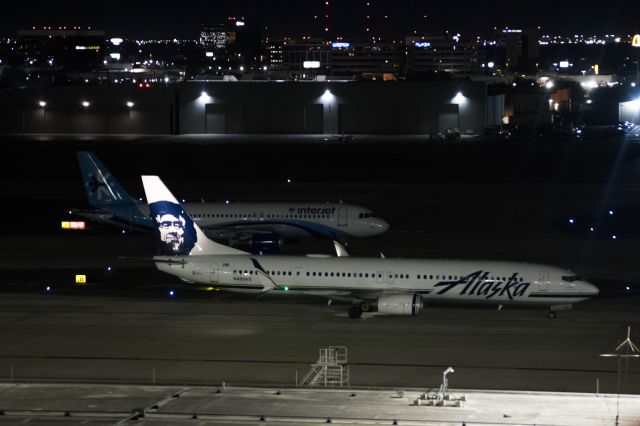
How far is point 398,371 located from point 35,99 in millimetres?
148295

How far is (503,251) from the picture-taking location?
68.9 m

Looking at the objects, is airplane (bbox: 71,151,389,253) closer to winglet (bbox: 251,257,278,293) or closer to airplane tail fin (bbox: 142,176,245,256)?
airplane tail fin (bbox: 142,176,245,256)

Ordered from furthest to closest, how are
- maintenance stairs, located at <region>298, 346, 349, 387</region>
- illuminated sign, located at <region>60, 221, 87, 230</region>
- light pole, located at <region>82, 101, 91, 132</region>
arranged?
light pole, located at <region>82, 101, 91, 132</region>, illuminated sign, located at <region>60, 221, 87, 230</region>, maintenance stairs, located at <region>298, 346, 349, 387</region>

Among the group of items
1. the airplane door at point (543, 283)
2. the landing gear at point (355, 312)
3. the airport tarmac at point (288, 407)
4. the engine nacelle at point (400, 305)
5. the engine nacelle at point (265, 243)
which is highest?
the engine nacelle at point (265, 243)

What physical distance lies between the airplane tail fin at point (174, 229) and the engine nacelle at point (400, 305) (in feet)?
25.8

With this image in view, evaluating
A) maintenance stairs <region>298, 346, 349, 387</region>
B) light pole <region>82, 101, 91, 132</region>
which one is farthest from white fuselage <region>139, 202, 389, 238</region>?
light pole <region>82, 101, 91, 132</region>

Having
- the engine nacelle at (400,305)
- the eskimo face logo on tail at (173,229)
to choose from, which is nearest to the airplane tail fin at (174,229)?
the eskimo face logo on tail at (173,229)

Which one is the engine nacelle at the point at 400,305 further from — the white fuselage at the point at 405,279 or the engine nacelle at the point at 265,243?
the engine nacelle at the point at 265,243

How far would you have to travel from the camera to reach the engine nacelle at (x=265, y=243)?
67.6 m

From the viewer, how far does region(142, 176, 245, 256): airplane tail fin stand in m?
52.0

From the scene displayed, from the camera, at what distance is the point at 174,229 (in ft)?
172

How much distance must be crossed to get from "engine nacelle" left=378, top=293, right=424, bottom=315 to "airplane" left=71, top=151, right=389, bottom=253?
21.1m

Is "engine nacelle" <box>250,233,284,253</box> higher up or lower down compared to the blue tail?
lower down

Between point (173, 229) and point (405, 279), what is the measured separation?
461 inches
